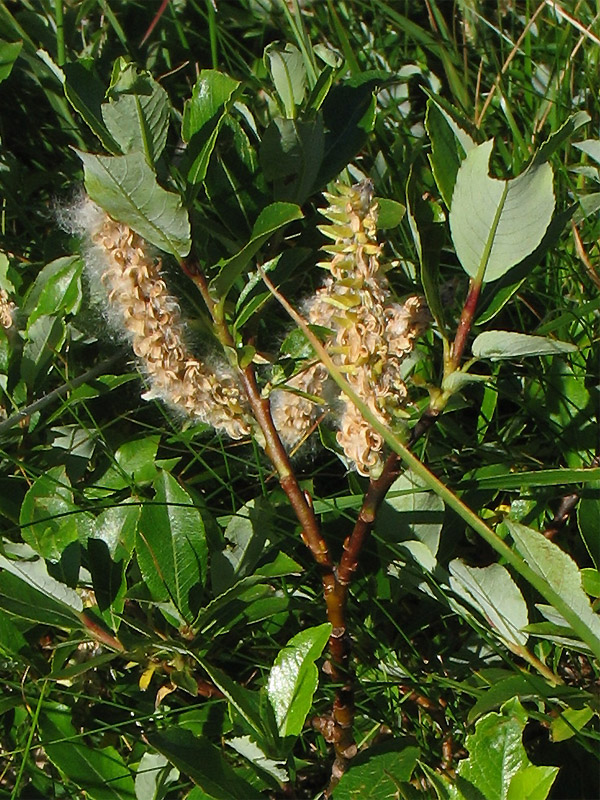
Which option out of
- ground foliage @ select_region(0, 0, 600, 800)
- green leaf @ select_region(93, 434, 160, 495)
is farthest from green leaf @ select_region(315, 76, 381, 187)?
green leaf @ select_region(93, 434, 160, 495)

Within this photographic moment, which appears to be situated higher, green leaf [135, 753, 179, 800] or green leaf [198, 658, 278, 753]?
green leaf [198, 658, 278, 753]

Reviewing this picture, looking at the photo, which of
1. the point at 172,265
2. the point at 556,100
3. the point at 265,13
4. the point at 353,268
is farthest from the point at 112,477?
the point at 265,13

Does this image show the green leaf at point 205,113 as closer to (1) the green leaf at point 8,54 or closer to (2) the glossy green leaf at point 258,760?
(2) the glossy green leaf at point 258,760

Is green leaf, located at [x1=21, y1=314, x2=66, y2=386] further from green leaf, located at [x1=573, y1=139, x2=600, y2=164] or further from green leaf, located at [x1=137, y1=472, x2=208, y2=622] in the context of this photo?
green leaf, located at [x1=573, y1=139, x2=600, y2=164]

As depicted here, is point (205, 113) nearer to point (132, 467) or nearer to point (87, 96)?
point (87, 96)

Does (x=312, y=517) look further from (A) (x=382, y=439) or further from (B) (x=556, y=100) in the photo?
(B) (x=556, y=100)

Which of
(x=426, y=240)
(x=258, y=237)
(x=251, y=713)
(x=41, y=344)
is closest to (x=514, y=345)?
(x=426, y=240)
